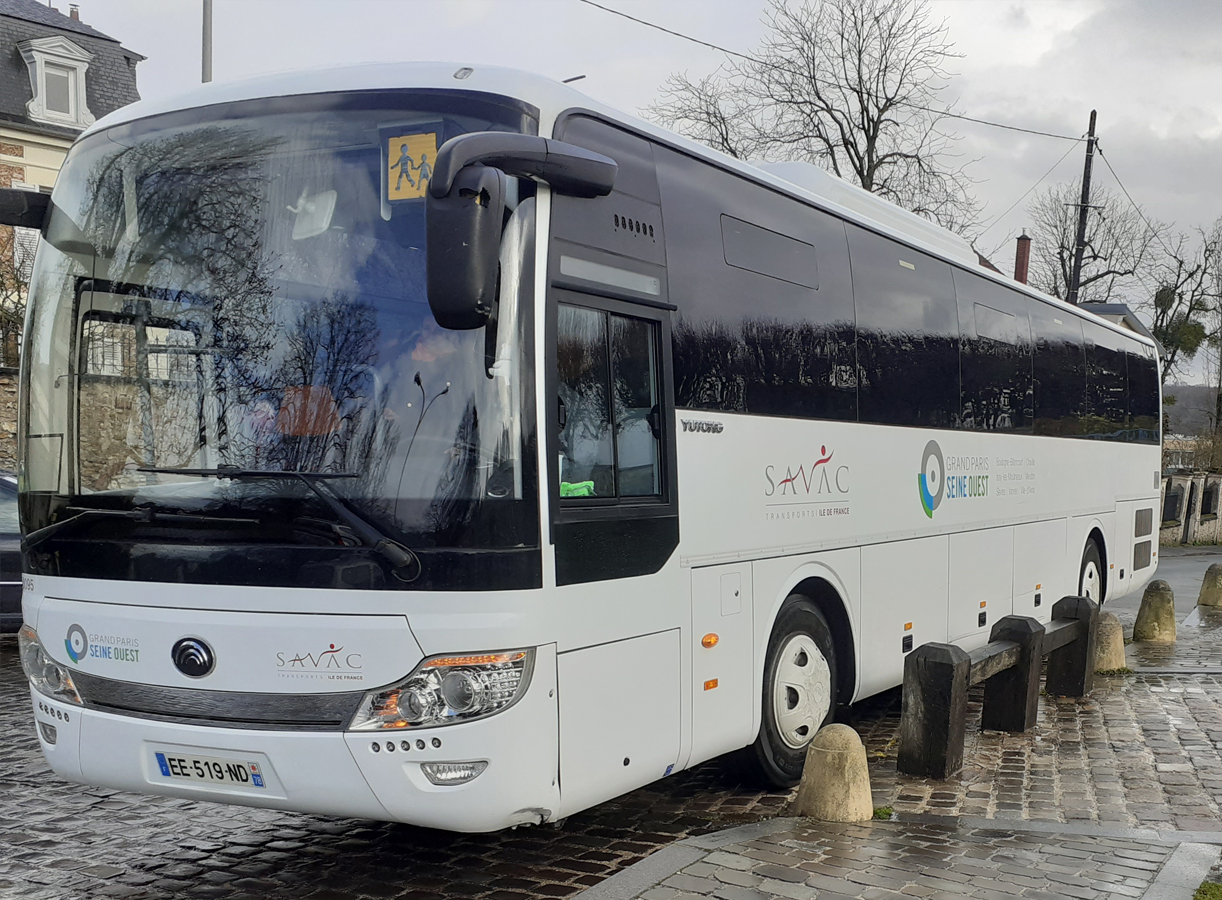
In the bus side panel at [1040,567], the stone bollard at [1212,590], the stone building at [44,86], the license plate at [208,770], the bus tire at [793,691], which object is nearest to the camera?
the license plate at [208,770]

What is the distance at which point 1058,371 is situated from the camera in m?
12.6

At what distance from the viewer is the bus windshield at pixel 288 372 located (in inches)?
188

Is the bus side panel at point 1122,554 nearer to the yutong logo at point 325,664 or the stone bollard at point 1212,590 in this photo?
the stone bollard at point 1212,590

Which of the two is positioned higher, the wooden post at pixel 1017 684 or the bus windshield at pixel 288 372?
the bus windshield at pixel 288 372

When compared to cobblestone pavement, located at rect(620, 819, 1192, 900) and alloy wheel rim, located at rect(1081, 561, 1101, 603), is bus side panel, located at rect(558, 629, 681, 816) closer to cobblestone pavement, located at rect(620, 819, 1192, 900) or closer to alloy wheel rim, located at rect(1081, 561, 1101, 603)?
cobblestone pavement, located at rect(620, 819, 1192, 900)

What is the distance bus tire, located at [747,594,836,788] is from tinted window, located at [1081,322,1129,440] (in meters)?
7.22

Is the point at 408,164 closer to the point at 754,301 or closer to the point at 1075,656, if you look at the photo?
the point at 754,301

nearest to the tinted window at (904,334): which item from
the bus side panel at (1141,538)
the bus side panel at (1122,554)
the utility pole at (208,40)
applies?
the bus side panel at (1122,554)

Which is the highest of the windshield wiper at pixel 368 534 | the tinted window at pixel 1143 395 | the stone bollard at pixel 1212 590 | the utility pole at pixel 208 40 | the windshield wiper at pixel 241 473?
the utility pole at pixel 208 40

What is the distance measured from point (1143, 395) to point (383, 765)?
14.1 metres

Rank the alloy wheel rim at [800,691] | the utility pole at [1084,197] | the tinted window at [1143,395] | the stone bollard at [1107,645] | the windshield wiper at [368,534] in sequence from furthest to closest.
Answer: the utility pole at [1084,197] < the tinted window at [1143,395] < the stone bollard at [1107,645] < the alloy wheel rim at [800,691] < the windshield wiper at [368,534]

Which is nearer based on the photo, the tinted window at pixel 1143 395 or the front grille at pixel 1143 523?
the front grille at pixel 1143 523

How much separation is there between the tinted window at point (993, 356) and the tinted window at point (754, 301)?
235 centimetres

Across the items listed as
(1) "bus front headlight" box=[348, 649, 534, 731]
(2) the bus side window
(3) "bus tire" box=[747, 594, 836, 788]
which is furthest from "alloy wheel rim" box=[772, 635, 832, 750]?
(1) "bus front headlight" box=[348, 649, 534, 731]
